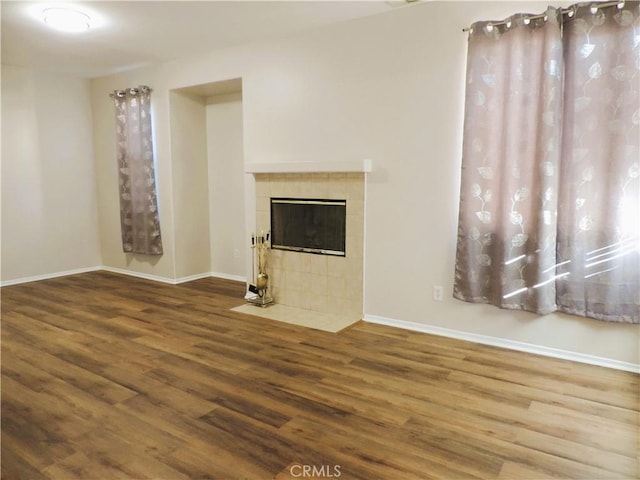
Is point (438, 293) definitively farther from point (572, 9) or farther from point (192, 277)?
point (192, 277)

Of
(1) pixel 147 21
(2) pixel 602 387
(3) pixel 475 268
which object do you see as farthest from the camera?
(1) pixel 147 21

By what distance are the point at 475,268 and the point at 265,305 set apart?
6.69 ft

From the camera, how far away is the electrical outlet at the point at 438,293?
3.43m

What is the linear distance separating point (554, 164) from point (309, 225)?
2115 mm

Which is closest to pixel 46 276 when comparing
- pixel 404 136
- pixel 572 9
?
pixel 404 136

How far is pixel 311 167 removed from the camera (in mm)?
3863

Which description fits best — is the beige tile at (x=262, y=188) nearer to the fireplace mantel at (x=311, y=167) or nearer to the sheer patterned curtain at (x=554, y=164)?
the fireplace mantel at (x=311, y=167)

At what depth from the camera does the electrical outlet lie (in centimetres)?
343

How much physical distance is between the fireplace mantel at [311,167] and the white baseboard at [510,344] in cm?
129

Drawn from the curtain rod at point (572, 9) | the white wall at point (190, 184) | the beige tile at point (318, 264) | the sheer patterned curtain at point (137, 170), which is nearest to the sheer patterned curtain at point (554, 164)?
the curtain rod at point (572, 9)

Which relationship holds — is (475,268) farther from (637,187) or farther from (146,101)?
(146,101)

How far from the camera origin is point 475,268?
3178mm

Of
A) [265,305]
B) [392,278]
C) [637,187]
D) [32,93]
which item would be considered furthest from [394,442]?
[32,93]

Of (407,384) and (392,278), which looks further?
(392,278)
